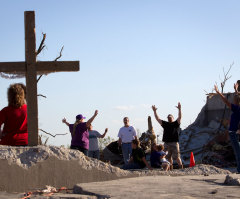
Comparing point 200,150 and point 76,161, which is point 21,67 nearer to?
point 76,161

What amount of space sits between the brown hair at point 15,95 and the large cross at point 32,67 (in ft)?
0.80

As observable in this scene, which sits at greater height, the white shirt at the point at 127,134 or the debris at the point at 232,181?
the white shirt at the point at 127,134

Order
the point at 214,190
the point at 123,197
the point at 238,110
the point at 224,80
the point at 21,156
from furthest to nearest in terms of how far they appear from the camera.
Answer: the point at 224,80, the point at 238,110, the point at 21,156, the point at 214,190, the point at 123,197

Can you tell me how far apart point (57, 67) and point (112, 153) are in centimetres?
814

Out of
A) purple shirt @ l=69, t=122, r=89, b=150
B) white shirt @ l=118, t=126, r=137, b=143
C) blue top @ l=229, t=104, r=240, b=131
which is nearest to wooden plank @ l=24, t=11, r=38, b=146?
purple shirt @ l=69, t=122, r=89, b=150

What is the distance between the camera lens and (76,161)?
6324 millimetres

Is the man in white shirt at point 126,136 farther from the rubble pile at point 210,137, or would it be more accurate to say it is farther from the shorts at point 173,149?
the rubble pile at point 210,137

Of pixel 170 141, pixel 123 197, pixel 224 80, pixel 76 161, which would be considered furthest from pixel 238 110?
pixel 224 80

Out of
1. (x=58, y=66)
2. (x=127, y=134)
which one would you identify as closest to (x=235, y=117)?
(x=58, y=66)

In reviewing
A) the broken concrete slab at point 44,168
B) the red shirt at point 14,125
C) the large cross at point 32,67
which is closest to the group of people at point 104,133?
the red shirt at point 14,125

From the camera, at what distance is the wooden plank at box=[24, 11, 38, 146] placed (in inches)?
252

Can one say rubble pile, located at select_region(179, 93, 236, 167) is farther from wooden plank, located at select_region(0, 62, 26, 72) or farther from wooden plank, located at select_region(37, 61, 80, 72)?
wooden plank, located at select_region(0, 62, 26, 72)

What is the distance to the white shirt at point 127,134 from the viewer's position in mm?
10391

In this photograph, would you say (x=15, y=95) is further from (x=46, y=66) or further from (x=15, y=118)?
(x=46, y=66)
